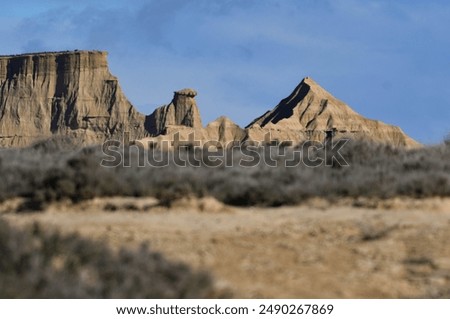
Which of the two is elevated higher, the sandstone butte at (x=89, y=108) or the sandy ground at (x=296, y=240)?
the sandstone butte at (x=89, y=108)

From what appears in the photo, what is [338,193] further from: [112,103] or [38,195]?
[112,103]

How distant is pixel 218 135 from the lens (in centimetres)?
10794

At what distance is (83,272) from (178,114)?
113 meters

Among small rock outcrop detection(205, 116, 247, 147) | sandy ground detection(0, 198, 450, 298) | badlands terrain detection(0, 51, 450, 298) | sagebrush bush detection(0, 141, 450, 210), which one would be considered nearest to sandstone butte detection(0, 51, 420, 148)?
small rock outcrop detection(205, 116, 247, 147)

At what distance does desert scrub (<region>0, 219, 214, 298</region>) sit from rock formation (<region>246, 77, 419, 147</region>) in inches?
3830

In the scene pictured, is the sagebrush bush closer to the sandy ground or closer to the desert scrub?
the sandy ground

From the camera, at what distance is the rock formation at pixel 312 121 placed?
368ft

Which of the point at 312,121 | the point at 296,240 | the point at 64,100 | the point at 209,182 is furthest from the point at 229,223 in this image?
the point at 64,100

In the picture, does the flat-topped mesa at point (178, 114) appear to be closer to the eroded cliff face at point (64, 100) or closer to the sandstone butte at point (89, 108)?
the sandstone butte at point (89, 108)

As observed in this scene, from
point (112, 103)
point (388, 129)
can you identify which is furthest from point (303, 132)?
point (112, 103)

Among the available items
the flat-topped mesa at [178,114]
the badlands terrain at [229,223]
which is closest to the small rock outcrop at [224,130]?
the flat-topped mesa at [178,114]

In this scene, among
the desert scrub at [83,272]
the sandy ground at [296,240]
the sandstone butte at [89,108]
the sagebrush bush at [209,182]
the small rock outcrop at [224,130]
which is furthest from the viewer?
the sandstone butte at [89,108]

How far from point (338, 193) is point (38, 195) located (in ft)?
15.5

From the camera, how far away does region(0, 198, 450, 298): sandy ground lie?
9460 mm
